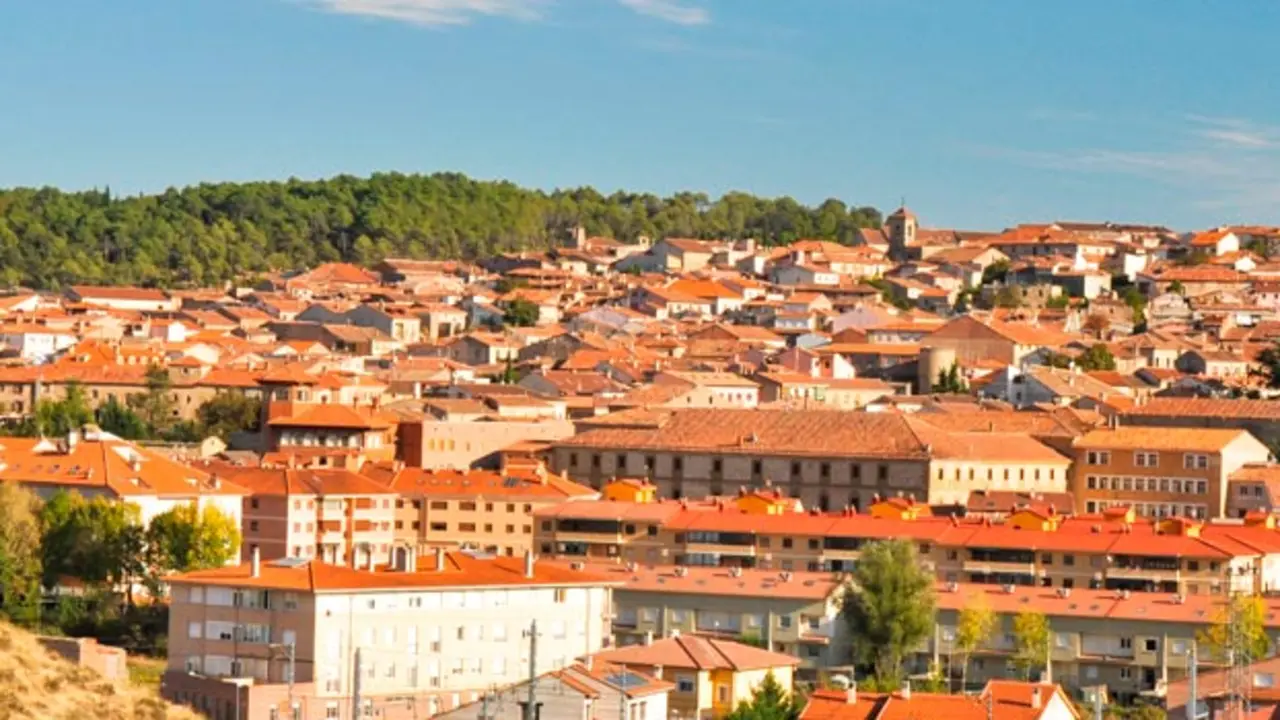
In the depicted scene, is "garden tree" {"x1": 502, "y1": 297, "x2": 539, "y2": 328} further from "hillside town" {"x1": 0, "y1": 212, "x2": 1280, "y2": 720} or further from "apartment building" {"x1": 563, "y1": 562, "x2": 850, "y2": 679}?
"apartment building" {"x1": 563, "y1": 562, "x2": 850, "y2": 679}

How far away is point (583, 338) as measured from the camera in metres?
82.9

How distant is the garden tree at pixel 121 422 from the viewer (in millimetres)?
66438

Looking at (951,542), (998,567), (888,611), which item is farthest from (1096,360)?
(888,611)

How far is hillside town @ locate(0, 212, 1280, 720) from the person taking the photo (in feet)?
127

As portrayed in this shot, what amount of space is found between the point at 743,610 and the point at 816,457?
13196mm

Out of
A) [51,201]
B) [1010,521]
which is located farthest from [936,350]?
[51,201]

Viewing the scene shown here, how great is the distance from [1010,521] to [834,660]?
7688 mm

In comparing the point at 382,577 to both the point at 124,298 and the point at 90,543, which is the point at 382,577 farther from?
the point at 124,298

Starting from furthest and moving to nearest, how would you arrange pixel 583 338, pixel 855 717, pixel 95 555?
pixel 583 338, pixel 95 555, pixel 855 717

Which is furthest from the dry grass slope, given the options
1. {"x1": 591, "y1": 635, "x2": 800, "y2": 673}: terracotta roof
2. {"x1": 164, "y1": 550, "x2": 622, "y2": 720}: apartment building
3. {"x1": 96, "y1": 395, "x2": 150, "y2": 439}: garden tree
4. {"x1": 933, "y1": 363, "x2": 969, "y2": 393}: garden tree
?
{"x1": 933, "y1": 363, "x2": 969, "y2": 393}: garden tree

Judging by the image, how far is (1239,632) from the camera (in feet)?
125

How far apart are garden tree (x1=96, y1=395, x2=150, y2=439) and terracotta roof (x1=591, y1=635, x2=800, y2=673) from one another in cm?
2878

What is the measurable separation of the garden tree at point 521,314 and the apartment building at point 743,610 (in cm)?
4727

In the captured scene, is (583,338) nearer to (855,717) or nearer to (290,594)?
→ (290,594)
